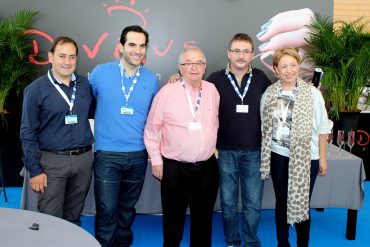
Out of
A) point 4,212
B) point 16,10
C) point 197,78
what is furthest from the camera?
point 16,10

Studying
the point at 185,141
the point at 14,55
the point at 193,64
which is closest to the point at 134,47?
the point at 193,64

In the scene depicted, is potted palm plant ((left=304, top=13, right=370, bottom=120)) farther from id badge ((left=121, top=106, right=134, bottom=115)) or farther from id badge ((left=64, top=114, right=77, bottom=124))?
id badge ((left=64, top=114, right=77, bottom=124))

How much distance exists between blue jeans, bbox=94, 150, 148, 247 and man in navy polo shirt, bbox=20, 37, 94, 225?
138mm

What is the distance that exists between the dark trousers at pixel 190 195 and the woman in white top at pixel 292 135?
0.38 m

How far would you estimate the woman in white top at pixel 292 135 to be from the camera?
248 centimetres

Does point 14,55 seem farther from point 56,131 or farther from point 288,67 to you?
point 288,67

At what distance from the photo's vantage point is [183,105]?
2.43 meters

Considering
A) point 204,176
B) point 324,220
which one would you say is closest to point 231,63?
point 204,176

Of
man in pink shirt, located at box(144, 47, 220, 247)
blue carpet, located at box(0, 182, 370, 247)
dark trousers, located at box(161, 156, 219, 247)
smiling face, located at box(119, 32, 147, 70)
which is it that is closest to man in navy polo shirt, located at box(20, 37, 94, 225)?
smiling face, located at box(119, 32, 147, 70)

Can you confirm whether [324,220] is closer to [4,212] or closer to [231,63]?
[231,63]

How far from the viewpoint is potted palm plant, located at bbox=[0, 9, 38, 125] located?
4.29 meters

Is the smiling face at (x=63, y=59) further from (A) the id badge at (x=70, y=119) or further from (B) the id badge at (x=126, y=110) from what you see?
(B) the id badge at (x=126, y=110)

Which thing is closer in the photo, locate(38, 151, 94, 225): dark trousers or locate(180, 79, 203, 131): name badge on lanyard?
locate(38, 151, 94, 225): dark trousers

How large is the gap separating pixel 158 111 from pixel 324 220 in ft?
7.30
